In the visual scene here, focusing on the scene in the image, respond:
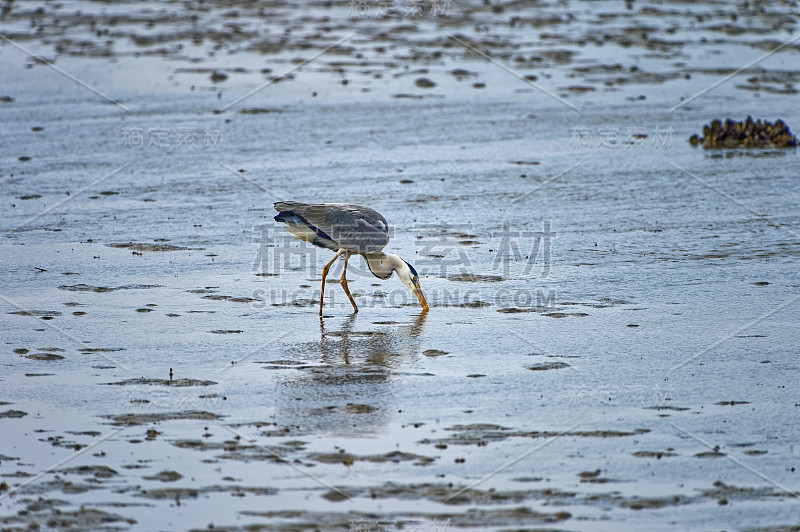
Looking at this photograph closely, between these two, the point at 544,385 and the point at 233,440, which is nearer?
the point at 233,440

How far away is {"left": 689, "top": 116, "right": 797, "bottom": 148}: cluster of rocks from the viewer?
542 inches

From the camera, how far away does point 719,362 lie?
7.20 m

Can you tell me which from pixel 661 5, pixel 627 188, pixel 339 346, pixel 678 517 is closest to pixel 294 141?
pixel 627 188

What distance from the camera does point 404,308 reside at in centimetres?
870

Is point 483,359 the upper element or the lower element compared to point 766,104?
lower

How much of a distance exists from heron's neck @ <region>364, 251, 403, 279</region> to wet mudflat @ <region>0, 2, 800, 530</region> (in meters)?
0.26

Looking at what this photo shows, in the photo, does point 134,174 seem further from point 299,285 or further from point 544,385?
point 544,385

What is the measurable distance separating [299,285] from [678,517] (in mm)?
4862

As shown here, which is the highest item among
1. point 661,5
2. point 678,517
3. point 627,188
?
point 661,5

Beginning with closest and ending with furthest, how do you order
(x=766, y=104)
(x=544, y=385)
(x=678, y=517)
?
(x=678, y=517) → (x=544, y=385) → (x=766, y=104)

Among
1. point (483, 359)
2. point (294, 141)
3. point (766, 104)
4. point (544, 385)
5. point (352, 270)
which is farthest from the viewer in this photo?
point (766, 104)
